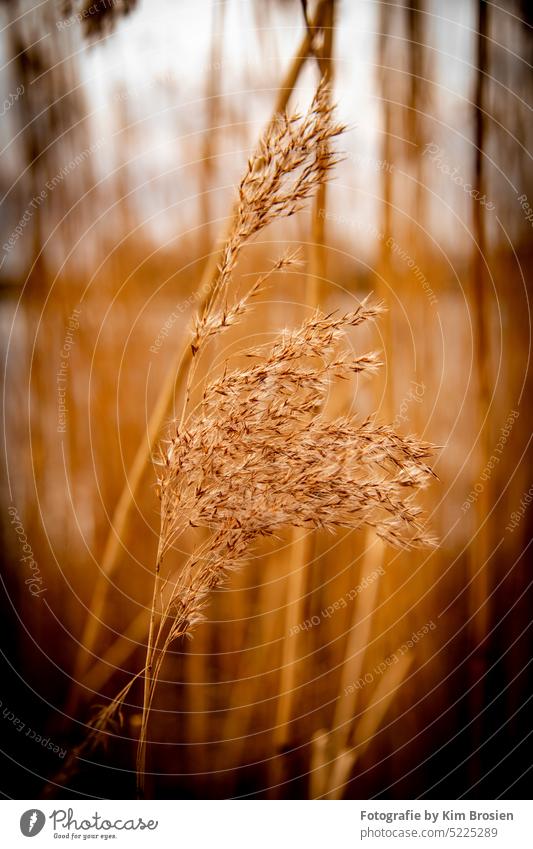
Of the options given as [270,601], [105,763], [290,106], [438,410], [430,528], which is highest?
[290,106]

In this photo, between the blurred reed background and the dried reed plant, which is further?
the blurred reed background

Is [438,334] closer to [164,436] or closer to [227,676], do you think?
[164,436]

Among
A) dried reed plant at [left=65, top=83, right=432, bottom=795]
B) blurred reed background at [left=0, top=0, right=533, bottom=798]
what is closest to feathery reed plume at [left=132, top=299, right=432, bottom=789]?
dried reed plant at [left=65, top=83, right=432, bottom=795]

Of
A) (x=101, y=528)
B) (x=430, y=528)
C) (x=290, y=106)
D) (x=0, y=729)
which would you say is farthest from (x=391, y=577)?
(x=290, y=106)

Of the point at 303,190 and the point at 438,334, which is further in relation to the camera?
the point at 438,334

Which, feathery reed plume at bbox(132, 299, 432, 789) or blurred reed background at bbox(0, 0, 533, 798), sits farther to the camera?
blurred reed background at bbox(0, 0, 533, 798)

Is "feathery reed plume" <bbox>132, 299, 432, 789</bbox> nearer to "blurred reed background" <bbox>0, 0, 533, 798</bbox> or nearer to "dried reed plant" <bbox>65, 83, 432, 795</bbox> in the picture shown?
"dried reed plant" <bbox>65, 83, 432, 795</bbox>

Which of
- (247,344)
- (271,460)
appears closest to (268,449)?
(271,460)
